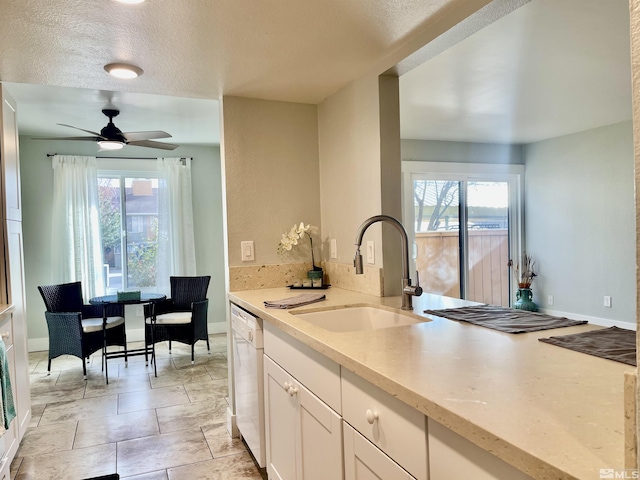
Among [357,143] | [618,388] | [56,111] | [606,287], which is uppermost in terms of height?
[56,111]

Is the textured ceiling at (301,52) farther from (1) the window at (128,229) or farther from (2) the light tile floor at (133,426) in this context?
(2) the light tile floor at (133,426)

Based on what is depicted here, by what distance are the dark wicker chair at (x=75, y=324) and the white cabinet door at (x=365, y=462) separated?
350 cm

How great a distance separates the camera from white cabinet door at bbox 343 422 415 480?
1062 millimetres

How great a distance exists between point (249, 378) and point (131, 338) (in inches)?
142

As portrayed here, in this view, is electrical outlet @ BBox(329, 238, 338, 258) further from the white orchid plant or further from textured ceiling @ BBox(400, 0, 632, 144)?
textured ceiling @ BBox(400, 0, 632, 144)

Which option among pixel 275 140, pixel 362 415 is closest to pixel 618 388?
pixel 362 415

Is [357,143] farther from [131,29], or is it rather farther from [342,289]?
[131,29]

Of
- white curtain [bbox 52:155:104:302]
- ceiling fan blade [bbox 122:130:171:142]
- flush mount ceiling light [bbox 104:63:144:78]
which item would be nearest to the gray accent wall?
ceiling fan blade [bbox 122:130:171:142]

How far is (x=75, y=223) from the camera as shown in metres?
5.02

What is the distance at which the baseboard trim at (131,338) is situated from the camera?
16.2 feet

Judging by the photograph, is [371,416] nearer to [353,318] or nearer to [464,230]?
[353,318]

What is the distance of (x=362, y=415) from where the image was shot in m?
1.21

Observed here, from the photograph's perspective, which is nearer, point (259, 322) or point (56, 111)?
point (259, 322)

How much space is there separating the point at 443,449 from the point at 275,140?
228 cm
